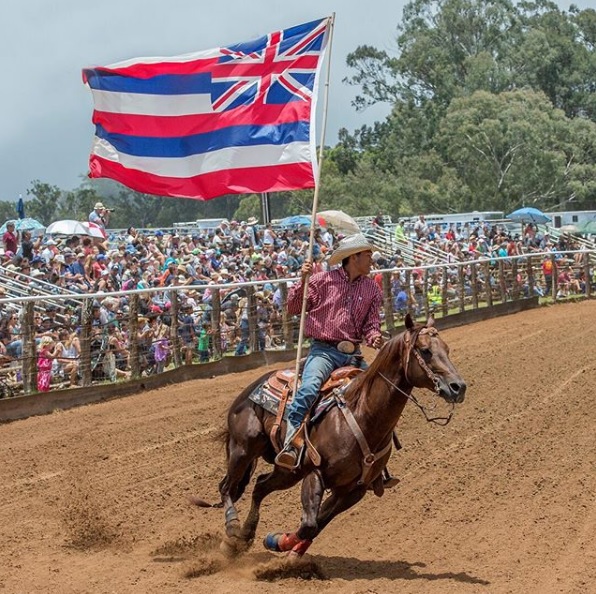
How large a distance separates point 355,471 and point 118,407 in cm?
732

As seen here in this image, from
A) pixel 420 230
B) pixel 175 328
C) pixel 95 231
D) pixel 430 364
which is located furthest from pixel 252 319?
pixel 420 230

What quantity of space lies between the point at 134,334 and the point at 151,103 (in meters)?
6.12

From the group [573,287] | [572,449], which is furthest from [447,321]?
[572,449]

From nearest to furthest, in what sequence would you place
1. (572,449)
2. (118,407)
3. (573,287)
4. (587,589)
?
(587,589) → (572,449) → (118,407) → (573,287)

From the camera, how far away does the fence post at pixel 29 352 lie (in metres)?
14.0

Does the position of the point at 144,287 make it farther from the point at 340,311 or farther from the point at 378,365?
the point at 378,365

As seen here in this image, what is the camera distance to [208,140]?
10.1 meters

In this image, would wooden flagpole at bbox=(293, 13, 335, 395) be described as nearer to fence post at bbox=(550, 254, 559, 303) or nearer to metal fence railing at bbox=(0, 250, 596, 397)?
metal fence railing at bbox=(0, 250, 596, 397)

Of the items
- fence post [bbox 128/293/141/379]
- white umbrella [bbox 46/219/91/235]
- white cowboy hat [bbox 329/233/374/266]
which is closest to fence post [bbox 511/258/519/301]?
white umbrella [bbox 46/219/91/235]

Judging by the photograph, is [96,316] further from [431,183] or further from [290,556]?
[431,183]

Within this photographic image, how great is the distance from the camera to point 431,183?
2744 inches

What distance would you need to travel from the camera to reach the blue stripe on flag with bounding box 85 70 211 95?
1025 cm

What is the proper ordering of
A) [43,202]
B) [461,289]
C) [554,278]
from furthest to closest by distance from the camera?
[43,202]
[554,278]
[461,289]

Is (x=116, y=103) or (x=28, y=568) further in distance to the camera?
(x=116, y=103)
